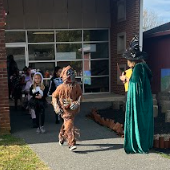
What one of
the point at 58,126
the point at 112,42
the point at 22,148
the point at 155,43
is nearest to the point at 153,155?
the point at 22,148

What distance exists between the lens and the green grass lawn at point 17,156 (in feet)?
16.4

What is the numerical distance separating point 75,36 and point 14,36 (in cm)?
281

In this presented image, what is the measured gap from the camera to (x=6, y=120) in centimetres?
704

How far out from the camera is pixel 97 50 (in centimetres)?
1383

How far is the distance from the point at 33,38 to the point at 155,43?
18.0ft

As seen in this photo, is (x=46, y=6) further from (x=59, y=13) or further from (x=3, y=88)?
(x=3, y=88)

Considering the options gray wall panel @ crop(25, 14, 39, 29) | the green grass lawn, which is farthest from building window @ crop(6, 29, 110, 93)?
the green grass lawn

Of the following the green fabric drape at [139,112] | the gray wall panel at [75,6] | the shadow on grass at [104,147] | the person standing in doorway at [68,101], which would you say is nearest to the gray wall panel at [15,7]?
the gray wall panel at [75,6]

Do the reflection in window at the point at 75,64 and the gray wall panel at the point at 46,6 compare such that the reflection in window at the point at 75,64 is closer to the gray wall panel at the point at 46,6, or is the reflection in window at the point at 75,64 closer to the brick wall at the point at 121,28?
the brick wall at the point at 121,28

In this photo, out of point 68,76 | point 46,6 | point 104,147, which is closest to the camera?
point 68,76

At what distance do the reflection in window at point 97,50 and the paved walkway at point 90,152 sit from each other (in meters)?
6.29

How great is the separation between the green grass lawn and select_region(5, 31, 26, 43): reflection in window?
702 cm

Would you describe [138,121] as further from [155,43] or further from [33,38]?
[33,38]

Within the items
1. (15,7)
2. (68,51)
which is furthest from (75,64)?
(15,7)
